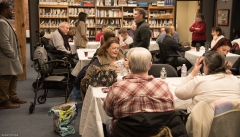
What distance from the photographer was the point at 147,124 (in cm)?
205

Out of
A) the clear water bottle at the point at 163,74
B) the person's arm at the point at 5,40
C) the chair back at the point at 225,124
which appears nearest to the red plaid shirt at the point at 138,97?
the chair back at the point at 225,124

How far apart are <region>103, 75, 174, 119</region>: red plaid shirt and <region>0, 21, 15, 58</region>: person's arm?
3002 mm

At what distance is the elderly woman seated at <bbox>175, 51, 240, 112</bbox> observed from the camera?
8.56ft

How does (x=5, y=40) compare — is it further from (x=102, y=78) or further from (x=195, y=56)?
(x=195, y=56)

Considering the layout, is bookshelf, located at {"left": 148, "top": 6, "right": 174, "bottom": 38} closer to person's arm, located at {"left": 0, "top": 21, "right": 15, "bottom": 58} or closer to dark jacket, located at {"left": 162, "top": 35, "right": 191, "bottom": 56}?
dark jacket, located at {"left": 162, "top": 35, "right": 191, "bottom": 56}

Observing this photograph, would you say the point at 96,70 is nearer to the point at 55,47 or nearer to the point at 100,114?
the point at 100,114

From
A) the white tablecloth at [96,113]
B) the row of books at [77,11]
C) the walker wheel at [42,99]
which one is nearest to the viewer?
the white tablecloth at [96,113]

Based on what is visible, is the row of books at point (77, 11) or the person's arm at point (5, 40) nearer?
the person's arm at point (5, 40)

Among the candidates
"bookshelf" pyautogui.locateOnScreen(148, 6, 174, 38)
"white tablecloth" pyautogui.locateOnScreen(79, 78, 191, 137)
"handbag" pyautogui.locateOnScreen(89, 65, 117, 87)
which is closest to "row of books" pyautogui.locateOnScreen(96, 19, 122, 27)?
"bookshelf" pyautogui.locateOnScreen(148, 6, 174, 38)

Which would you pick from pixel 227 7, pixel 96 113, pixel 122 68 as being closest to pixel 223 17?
pixel 227 7

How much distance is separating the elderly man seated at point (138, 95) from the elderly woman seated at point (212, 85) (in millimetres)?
495

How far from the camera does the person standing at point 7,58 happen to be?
4.72 meters

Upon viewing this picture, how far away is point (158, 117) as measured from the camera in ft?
6.90

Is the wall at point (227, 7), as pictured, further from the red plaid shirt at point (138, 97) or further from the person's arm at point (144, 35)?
the red plaid shirt at point (138, 97)
